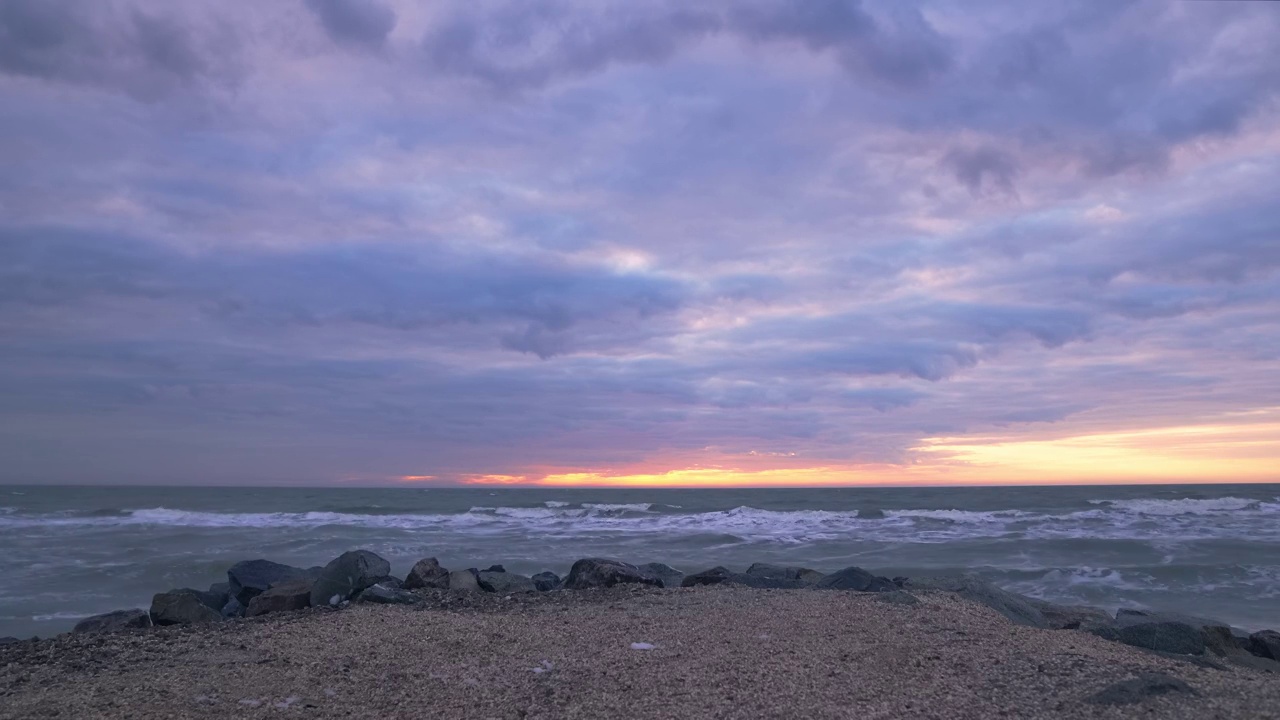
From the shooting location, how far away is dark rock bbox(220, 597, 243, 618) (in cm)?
1121

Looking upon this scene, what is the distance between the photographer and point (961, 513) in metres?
39.6

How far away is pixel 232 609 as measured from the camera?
11.6 metres

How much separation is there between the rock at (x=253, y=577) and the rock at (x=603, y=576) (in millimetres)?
4012

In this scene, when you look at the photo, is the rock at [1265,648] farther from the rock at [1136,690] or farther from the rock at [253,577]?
the rock at [253,577]

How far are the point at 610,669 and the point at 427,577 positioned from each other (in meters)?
5.45

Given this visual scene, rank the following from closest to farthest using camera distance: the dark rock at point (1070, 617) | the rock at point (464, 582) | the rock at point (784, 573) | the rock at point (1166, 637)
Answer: the rock at point (1166, 637)
the dark rock at point (1070, 617)
the rock at point (464, 582)
the rock at point (784, 573)

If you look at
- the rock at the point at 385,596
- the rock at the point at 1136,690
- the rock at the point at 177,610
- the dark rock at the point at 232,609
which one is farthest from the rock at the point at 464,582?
the rock at the point at 1136,690

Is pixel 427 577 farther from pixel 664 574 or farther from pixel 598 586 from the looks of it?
pixel 664 574

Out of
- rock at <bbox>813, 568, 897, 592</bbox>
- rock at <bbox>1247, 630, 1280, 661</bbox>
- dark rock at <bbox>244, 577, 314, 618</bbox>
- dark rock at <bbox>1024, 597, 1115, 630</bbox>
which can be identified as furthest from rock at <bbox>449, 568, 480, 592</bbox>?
rock at <bbox>1247, 630, 1280, 661</bbox>

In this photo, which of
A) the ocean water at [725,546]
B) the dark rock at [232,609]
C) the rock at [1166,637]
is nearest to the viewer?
the rock at [1166,637]

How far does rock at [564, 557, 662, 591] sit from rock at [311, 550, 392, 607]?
249 centimetres

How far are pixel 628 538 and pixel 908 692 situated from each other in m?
21.8

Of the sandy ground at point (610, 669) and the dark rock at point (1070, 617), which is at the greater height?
the sandy ground at point (610, 669)

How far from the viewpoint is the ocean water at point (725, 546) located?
1611 cm
